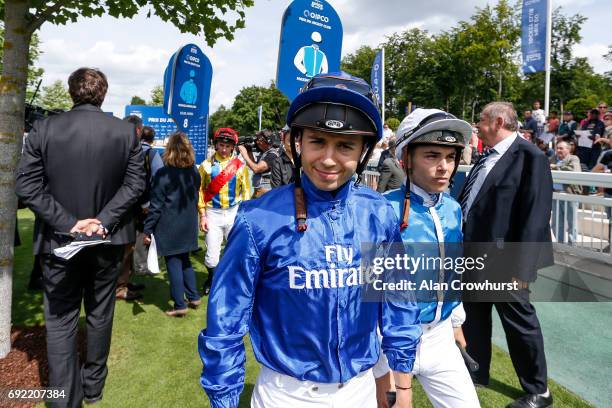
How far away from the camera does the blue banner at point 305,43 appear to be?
12.7 feet

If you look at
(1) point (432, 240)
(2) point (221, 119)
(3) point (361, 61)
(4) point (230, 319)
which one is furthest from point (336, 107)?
(2) point (221, 119)

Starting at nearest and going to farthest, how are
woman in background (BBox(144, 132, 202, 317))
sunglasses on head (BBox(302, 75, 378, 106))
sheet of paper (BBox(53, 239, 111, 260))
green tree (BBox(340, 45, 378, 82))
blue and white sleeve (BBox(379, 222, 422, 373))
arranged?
sunglasses on head (BBox(302, 75, 378, 106)), blue and white sleeve (BBox(379, 222, 422, 373)), sheet of paper (BBox(53, 239, 111, 260)), woman in background (BBox(144, 132, 202, 317)), green tree (BBox(340, 45, 378, 82))

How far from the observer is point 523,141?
3.31 meters

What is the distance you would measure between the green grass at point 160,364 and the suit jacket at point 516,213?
103cm

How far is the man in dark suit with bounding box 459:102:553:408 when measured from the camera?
10.4 ft

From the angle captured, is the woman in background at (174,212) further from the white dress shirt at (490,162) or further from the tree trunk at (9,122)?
the white dress shirt at (490,162)

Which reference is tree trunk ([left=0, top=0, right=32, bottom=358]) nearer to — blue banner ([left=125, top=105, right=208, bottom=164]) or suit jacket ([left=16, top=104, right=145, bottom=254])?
suit jacket ([left=16, top=104, right=145, bottom=254])

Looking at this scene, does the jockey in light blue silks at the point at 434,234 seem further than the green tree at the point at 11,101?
No

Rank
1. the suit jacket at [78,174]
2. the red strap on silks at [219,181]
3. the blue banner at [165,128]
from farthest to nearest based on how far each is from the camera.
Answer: the blue banner at [165,128], the red strap on silks at [219,181], the suit jacket at [78,174]

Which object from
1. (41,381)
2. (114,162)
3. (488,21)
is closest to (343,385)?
(114,162)

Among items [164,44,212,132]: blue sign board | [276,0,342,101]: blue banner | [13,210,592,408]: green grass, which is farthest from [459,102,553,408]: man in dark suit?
[164,44,212,132]: blue sign board

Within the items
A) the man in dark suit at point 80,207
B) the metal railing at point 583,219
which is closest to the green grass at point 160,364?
the man in dark suit at point 80,207

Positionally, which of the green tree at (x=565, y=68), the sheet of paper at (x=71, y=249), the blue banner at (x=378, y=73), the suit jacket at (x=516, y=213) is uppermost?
the green tree at (x=565, y=68)

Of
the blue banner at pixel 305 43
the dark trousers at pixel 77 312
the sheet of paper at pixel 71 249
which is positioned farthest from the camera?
the blue banner at pixel 305 43
